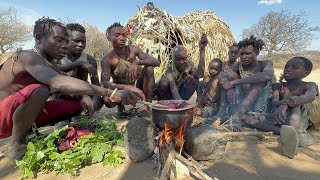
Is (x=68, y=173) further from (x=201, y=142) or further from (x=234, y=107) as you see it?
(x=234, y=107)

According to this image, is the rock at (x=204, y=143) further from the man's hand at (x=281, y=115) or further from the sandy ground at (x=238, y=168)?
the man's hand at (x=281, y=115)

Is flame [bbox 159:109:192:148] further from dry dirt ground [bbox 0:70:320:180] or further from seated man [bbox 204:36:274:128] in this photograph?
seated man [bbox 204:36:274:128]

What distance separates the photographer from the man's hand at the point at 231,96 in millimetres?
3562

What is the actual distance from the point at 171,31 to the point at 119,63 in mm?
5314

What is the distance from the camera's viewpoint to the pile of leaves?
2.31m

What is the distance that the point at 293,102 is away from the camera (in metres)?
3.00

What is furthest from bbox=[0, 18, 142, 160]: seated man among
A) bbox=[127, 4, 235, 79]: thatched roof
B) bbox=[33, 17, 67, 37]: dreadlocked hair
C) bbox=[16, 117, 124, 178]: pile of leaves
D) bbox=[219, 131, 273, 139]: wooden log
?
bbox=[127, 4, 235, 79]: thatched roof

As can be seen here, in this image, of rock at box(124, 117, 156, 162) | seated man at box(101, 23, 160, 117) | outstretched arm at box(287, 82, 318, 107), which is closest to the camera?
rock at box(124, 117, 156, 162)

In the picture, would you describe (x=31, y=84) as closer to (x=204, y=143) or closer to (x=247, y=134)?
(x=204, y=143)

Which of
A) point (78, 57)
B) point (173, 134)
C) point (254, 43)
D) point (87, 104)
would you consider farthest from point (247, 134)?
point (78, 57)

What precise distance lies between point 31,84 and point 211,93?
2.73m

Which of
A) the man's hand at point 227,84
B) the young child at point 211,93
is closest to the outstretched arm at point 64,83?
the man's hand at point 227,84

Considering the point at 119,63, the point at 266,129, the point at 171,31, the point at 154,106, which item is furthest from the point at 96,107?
the point at 171,31

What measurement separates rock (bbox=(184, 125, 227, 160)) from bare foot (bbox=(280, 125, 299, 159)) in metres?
0.61
